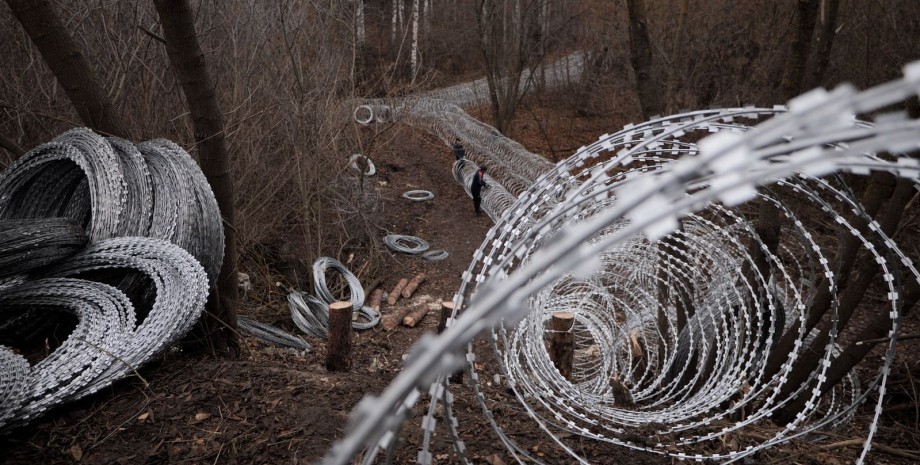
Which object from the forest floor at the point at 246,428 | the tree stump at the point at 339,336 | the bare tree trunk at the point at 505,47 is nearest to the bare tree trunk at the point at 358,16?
the bare tree trunk at the point at 505,47

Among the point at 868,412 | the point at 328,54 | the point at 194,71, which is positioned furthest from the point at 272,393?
the point at 328,54

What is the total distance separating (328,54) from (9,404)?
9167mm

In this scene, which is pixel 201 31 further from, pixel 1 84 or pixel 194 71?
pixel 194 71

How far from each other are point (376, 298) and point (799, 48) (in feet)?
26.2

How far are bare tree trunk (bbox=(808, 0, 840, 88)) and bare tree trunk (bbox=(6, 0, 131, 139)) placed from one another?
23.2 feet

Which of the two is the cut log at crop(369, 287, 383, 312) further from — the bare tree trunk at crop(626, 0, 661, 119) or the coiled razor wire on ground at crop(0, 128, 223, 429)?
the bare tree trunk at crop(626, 0, 661, 119)

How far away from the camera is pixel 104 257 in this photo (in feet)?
15.6

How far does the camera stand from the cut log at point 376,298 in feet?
34.9

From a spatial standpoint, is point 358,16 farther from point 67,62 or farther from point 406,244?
point 67,62

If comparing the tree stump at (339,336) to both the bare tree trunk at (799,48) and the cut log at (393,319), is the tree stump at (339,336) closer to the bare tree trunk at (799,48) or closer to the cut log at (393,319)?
the cut log at (393,319)

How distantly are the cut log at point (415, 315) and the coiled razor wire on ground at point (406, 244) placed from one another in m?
2.57

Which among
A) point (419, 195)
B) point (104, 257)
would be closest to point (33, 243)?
point (104, 257)

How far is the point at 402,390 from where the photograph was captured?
107 cm

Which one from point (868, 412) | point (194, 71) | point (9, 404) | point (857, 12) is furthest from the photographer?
point (857, 12)
